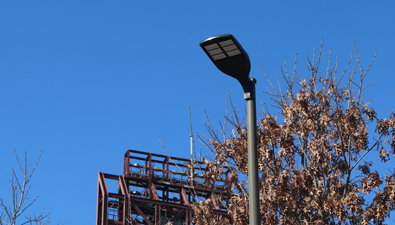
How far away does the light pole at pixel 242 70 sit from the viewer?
7.84 meters

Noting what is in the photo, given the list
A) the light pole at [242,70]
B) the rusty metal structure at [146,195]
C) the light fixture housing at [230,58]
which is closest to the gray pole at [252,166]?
the light pole at [242,70]

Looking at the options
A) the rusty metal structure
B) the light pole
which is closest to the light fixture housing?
the light pole

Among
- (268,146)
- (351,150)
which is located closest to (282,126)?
(268,146)

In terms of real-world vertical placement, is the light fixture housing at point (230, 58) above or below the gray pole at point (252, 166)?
above

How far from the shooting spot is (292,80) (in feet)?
45.8

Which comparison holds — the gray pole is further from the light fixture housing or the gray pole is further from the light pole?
the light fixture housing

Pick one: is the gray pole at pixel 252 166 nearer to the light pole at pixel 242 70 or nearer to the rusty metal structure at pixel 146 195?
the light pole at pixel 242 70

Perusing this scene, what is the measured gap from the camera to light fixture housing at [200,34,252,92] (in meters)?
8.19

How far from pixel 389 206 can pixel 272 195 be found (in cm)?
242

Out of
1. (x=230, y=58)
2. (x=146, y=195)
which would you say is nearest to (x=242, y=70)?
(x=230, y=58)

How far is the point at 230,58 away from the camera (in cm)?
841

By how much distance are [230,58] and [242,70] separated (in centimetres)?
25

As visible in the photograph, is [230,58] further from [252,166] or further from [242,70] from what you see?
[252,166]

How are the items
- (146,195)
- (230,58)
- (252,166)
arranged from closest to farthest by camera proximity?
(252,166), (230,58), (146,195)
